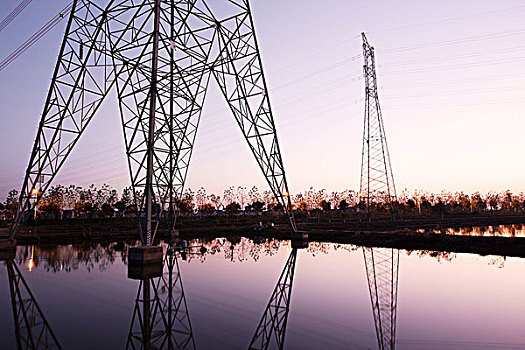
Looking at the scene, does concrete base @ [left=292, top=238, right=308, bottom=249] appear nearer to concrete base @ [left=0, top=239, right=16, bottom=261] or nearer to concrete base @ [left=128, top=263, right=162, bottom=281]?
concrete base @ [left=128, top=263, right=162, bottom=281]

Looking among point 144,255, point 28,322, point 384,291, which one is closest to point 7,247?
point 144,255

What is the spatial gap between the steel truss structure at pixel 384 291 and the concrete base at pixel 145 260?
8.56 meters

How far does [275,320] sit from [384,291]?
4.60 metres

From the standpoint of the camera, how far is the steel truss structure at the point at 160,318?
680 cm

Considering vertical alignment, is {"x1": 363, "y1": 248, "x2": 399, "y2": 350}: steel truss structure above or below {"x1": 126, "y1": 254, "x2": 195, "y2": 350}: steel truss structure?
below

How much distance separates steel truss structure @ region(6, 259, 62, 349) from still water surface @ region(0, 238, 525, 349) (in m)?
0.12

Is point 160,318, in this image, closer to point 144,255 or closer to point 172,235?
point 144,255

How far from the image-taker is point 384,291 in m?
11.1

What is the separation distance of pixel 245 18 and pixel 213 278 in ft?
52.5

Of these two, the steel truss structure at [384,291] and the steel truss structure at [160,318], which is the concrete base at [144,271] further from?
the steel truss structure at [384,291]

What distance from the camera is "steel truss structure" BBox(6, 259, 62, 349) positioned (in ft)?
22.0

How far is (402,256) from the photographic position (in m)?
18.9

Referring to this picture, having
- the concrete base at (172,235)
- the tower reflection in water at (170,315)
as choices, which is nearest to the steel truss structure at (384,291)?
the tower reflection in water at (170,315)

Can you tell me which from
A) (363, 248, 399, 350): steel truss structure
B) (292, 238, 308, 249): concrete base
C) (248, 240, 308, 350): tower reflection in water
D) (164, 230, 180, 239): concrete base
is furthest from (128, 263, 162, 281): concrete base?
(164, 230, 180, 239): concrete base
